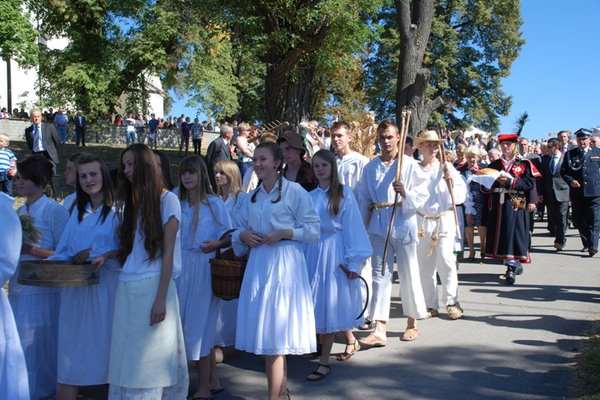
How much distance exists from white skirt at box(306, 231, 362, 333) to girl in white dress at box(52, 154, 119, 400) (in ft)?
5.89

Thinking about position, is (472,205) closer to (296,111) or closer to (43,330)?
(296,111)

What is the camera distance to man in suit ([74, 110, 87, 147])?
90.8ft

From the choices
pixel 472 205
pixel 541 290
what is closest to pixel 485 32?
pixel 472 205

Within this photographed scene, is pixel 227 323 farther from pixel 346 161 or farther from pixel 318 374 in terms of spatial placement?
pixel 346 161

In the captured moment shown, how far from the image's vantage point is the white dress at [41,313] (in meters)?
5.24

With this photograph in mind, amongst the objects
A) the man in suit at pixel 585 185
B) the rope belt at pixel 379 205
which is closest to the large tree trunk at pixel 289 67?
the man in suit at pixel 585 185

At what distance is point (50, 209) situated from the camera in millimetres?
5418

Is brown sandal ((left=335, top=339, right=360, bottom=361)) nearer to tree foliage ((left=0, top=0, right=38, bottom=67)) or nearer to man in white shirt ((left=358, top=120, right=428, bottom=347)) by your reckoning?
man in white shirt ((left=358, top=120, right=428, bottom=347))

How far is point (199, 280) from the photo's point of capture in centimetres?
544

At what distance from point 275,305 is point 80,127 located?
25.2 meters

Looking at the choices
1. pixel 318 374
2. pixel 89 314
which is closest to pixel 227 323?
pixel 318 374

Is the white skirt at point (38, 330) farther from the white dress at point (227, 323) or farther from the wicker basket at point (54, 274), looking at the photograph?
the white dress at point (227, 323)

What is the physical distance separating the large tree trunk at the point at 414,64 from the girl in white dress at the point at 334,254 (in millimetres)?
9542

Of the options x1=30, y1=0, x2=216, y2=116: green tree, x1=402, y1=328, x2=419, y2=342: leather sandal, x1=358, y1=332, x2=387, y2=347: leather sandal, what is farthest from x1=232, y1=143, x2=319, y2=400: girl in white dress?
x1=30, y1=0, x2=216, y2=116: green tree
